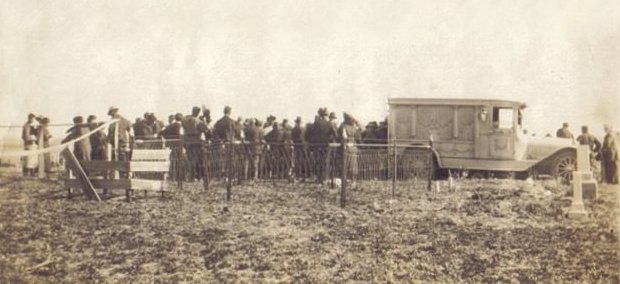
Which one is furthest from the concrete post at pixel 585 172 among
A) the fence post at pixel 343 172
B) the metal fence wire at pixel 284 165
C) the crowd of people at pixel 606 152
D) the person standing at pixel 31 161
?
the person standing at pixel 31 161

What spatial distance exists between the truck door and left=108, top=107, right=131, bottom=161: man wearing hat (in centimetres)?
674

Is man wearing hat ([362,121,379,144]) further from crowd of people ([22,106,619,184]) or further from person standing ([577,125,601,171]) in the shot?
person standing ([577,125,601,171])

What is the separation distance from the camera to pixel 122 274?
4625 millimetres

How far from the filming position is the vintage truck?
11.6m

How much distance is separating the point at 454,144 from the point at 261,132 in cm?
389

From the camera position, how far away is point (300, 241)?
216 inches

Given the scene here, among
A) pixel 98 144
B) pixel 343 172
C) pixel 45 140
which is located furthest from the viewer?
pixel 45 140

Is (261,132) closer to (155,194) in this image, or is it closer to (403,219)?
(155,194)

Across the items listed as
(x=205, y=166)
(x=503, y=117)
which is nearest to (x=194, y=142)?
(x=205, y=166)

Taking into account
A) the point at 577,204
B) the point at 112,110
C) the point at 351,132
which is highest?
the point at 112,110

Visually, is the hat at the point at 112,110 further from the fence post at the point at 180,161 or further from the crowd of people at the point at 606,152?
the crowd of people at the point at 606,152

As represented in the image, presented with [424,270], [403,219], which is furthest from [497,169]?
[424,270]

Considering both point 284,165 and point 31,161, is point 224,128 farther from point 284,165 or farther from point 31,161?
point 31,161

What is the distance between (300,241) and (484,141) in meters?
7.32
